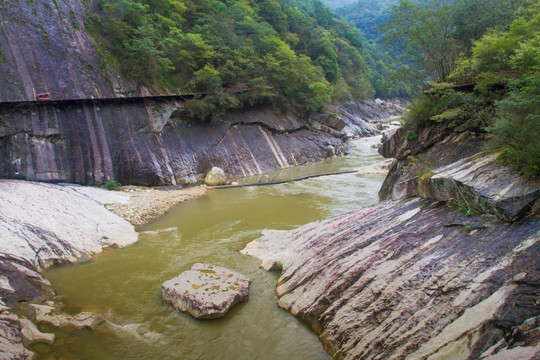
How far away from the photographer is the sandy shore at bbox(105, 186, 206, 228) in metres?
13.1

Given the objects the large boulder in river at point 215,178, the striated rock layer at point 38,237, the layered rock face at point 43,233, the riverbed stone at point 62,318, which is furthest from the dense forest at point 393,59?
the layered rock face at point 43,233

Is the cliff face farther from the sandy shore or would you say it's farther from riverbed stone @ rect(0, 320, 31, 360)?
riverbed stone @ rect(0, 320, 31, 360)

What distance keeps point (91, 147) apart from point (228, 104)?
10045mm

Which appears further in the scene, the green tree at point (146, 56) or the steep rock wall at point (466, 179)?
the green tree at point (146, 56)

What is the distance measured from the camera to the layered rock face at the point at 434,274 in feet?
12.9

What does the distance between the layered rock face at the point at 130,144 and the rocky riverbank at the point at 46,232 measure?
294cm

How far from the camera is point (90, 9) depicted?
2062 cm

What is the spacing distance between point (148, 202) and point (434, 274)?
42.4ft

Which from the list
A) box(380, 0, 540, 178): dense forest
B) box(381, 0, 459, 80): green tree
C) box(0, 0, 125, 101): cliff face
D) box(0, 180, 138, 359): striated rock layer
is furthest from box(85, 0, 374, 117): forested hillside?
box(381, 0, 459, 80): green tree

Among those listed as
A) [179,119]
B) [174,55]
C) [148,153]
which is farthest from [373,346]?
[174,55]

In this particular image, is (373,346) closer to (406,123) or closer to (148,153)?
(406,123)

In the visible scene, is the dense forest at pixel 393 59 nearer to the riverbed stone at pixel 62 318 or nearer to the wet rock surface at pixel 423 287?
the wet rock surface at pixel 423 287

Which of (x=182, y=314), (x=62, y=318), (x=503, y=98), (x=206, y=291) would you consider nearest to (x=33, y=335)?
(x=62, y=318)

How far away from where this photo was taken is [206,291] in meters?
6.81
